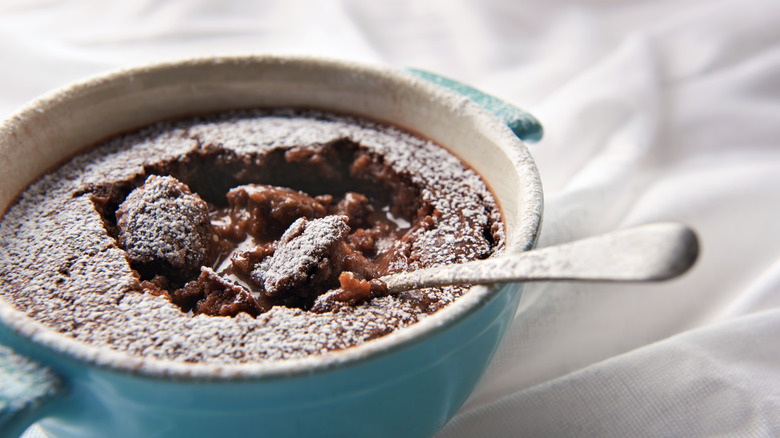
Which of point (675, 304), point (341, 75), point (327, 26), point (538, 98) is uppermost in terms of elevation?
point (341, 75)

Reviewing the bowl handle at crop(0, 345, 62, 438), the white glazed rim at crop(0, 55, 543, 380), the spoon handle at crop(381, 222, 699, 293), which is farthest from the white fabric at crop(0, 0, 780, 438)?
the bowl handle at crop(0, 345, 62, 438)

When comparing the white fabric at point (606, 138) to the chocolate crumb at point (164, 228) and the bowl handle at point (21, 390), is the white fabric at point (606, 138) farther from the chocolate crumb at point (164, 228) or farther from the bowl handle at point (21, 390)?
the bowl handle at point (21, 390)

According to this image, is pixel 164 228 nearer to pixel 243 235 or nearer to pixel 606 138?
pixel 243 235

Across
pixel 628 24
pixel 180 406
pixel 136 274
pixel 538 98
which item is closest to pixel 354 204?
pixel 136 274

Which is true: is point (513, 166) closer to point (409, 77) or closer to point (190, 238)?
point (409, 77)

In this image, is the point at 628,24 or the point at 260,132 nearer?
the point at 260,132

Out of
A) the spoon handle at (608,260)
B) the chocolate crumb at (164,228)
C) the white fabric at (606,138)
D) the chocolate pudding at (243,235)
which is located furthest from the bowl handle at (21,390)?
the white fabric at (606,138)
